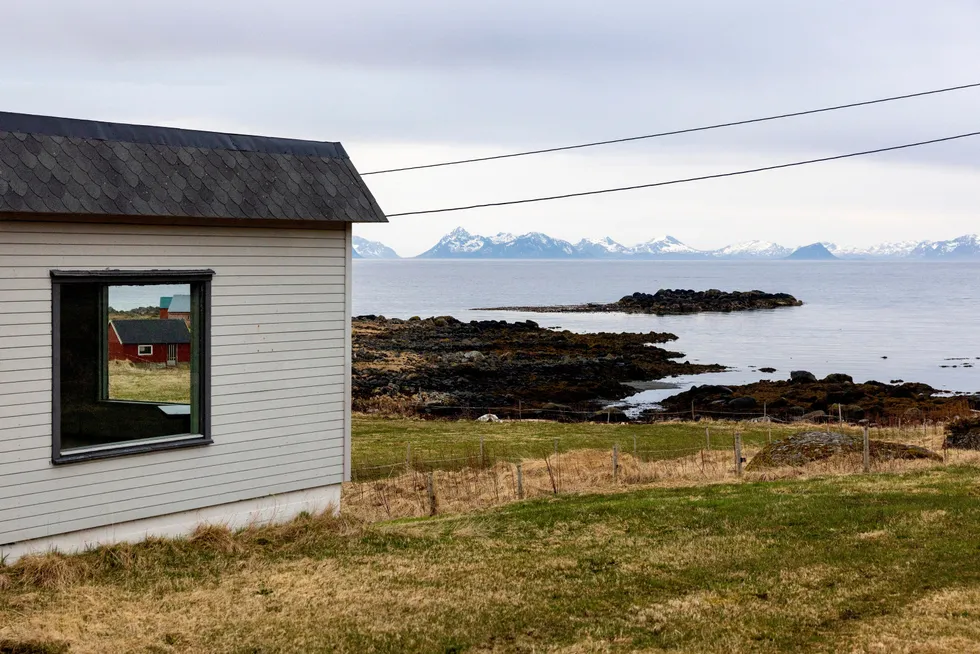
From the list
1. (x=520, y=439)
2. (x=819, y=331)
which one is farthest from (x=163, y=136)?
(x=819, y=331)

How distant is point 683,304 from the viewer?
120m

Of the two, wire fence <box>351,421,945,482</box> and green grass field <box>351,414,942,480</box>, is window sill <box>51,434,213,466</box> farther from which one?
green grass field <box>351,414,942,480</box>

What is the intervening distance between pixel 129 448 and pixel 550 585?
4.75 meters

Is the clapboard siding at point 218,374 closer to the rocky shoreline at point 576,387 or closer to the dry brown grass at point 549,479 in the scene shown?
the dry brown grass at point 549,479

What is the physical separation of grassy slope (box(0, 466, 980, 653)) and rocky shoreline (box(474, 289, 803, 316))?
100 metres

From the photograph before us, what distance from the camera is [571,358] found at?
60.0m

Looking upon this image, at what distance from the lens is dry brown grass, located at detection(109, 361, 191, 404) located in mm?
11469

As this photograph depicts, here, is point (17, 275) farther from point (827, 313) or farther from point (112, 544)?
point (827, 313)

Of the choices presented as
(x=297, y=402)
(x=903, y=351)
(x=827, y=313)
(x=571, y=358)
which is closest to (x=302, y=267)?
(x=297, y=402)

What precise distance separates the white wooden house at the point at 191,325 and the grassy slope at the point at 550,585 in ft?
2.01

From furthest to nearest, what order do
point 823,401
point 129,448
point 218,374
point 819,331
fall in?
point 819,331
point 823,401
point 218,374
point 129,448

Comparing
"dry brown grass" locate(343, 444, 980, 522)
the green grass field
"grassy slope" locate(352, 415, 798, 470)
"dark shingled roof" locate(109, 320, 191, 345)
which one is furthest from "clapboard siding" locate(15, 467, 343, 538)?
"grassy slope" locate(352, 415, 798, 470)

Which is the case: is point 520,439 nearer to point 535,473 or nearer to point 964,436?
point 535,473

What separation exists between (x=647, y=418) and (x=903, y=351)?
1560 inches
